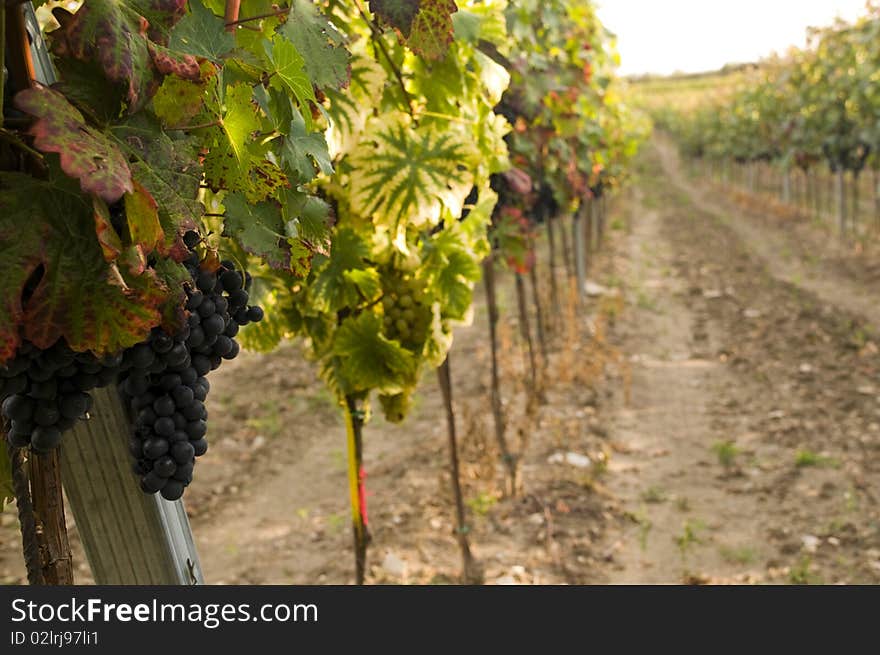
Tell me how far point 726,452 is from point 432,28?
15.8ft

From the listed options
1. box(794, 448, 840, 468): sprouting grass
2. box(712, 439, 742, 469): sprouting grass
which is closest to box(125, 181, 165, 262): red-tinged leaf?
box(712, 439, 742, 469): sprouting grass

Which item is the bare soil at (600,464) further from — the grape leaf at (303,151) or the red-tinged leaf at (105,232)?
the red-tinged leaf at (105,232)

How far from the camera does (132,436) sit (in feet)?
4.40

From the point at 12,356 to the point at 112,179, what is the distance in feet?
0.75

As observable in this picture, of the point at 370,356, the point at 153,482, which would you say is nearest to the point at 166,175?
the point at 153,482

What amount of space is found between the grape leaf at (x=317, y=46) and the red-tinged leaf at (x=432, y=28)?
0.13 m

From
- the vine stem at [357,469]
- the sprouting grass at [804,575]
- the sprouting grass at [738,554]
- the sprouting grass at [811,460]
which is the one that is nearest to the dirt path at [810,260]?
the sprouting grass at [811,460]

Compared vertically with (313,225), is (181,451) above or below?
below

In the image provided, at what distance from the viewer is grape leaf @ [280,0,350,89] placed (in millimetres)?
1358

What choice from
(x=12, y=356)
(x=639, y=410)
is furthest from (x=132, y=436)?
(x=639, y=410)

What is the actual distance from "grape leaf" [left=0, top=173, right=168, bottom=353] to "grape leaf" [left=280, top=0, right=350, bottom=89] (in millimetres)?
540

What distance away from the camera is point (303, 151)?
1348mm

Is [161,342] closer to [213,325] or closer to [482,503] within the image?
[213,325]
